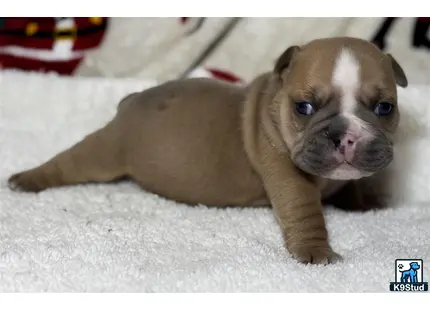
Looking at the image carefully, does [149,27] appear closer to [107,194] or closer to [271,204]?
[107,194]

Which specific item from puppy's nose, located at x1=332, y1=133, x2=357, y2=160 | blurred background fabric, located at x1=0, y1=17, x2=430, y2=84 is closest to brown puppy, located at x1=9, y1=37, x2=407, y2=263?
puppy's nose, located at x1=332, y1=133, x2=357, y2=160

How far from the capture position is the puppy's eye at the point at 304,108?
1.74 meters

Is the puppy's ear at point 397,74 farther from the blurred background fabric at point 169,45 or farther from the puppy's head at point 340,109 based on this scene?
the blurred background fabric at point 169,45

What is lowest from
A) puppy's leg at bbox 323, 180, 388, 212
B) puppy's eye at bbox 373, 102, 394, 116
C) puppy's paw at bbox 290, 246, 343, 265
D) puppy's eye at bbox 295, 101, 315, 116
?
puppy's leg at bbox 323, 180, 388, 212

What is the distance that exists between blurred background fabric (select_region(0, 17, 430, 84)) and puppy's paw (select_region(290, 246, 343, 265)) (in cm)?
136

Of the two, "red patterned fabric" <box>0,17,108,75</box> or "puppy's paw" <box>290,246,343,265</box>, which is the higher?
"puppy's paw" <box>290,246,343,265</box>

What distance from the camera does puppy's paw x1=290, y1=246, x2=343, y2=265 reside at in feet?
5.44

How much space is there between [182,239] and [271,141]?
360 mm

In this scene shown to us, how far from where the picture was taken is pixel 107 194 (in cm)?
214

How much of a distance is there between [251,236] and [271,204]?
0.49ft

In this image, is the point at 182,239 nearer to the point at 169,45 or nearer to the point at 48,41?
the point at 169,45

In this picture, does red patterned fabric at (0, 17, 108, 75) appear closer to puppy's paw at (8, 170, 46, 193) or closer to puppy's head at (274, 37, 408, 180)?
puppy's paw at (8, 170, 46, 193)

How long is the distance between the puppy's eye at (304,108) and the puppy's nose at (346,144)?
14 cm
